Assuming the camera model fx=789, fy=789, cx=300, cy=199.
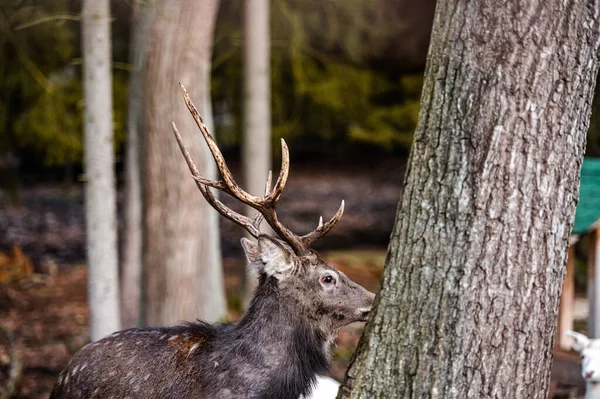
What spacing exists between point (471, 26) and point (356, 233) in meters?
12.9

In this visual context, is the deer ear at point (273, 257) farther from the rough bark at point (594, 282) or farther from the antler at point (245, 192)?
the rough bark at point (594, 282)

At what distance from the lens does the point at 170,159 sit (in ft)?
25.3

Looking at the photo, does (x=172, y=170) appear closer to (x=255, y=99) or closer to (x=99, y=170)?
(x=99, y=170)

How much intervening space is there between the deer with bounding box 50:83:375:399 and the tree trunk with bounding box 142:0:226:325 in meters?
2.67

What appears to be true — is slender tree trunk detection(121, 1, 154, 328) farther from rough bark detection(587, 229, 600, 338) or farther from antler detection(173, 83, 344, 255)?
rough bark detection(587, 229, 600, 338)

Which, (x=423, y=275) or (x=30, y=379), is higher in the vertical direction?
(x=423, y=275)

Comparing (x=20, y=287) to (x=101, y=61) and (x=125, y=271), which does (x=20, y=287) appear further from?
(x=101, y=61)

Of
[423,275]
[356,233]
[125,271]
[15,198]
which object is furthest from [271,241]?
[356,233]

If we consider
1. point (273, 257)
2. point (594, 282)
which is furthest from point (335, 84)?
point (273, 257)

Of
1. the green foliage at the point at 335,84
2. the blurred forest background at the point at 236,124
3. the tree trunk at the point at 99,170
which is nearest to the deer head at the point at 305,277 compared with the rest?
the tree trunk at the point at 99,170

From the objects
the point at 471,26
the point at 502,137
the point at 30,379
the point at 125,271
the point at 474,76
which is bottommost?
the point at 30,379

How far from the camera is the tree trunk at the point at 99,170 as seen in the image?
690cm

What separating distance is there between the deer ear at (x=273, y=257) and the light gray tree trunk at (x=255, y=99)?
609cm

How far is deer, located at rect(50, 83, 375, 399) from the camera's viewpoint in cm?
479
